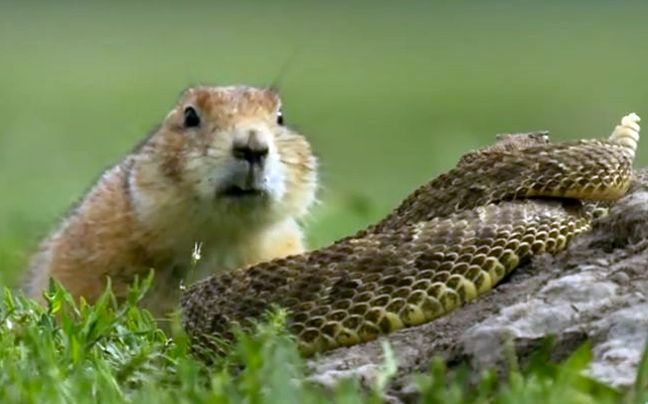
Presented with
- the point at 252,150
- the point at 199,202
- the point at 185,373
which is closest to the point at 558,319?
the point at 185,373

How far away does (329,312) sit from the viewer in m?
5.80

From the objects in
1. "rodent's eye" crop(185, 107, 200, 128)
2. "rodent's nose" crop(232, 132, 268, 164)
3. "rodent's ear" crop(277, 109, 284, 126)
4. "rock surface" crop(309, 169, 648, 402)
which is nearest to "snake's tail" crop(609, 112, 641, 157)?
"rock surface" crop(309, 169, 648, 402)

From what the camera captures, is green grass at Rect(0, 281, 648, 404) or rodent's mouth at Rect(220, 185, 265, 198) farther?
rodent's mouth at Rect(220, 185, 265, 198)

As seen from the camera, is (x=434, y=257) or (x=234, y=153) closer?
(x=434, y=257)

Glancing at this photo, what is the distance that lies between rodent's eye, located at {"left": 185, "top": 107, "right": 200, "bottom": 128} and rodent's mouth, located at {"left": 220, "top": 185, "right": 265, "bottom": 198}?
403 millimetres

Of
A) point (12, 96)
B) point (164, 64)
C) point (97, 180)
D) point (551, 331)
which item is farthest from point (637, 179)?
point (164, 64)

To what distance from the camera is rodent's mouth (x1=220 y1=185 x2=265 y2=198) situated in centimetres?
736

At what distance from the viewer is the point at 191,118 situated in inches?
304

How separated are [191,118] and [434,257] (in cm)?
214

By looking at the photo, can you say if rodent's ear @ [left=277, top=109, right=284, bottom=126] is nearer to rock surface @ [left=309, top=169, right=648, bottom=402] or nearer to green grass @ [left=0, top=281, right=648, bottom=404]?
green grass @ [left=0, top=281, right=648, bottom=404]

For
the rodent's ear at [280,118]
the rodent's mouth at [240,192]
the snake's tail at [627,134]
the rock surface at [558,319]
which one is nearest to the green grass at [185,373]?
the rock surface at [558,319]

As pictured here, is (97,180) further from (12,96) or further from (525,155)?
(12,96)

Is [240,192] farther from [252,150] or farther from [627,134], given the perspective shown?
[627,134]

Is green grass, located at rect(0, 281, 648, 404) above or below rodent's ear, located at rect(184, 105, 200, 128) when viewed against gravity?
below
